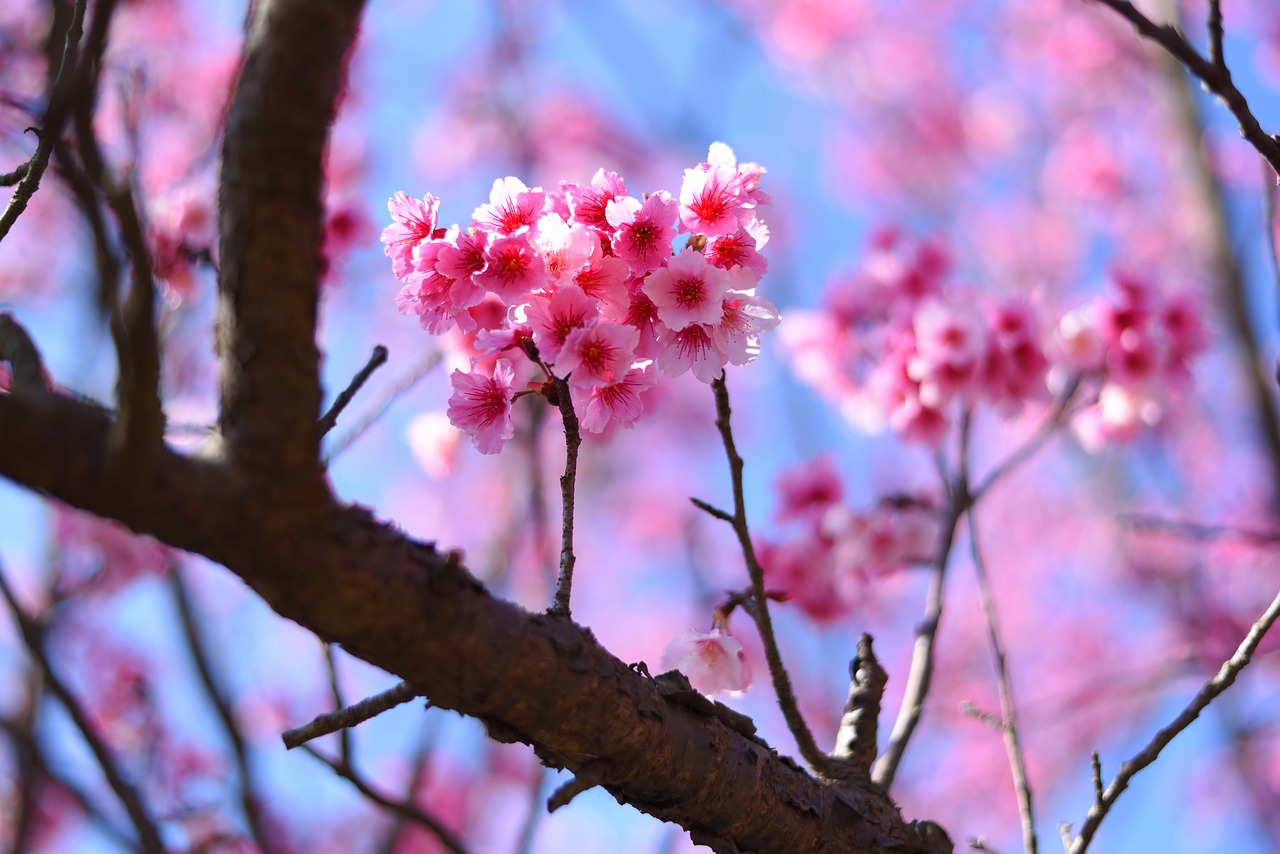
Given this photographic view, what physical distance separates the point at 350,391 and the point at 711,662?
726mm

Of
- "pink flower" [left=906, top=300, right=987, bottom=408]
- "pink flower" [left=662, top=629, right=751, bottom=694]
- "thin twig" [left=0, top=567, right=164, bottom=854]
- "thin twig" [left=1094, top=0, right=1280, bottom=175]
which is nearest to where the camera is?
"thin twig" [left=1094, top=0, right=1280, bottom=175]

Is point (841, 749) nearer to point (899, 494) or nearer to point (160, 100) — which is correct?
point (899, 494)

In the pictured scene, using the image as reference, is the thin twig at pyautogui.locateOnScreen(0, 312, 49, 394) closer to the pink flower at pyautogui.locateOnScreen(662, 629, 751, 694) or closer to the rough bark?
the rough bark

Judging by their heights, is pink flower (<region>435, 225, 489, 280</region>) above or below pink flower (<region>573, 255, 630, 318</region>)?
→ below

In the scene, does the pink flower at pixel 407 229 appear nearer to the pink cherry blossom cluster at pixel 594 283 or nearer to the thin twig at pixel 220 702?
the pink cherry blossom cluster at pixel 594 283

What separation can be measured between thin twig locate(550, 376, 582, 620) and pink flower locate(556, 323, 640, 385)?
4cm

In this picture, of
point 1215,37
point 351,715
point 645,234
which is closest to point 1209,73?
point 1215,37

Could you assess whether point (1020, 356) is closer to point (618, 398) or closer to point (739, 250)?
point (739, 250)

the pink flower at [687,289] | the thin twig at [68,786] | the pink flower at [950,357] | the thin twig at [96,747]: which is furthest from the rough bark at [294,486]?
the pink flower at [950,357]

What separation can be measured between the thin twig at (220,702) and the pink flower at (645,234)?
1.95m

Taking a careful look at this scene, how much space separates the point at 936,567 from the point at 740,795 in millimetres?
1132

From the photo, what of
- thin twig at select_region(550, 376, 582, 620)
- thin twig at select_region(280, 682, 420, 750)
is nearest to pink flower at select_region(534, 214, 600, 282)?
thin twig at select_region(550, 376, 582, 620)

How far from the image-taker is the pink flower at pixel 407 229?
1384 mm

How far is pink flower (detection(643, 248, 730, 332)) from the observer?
1302 millimetres
